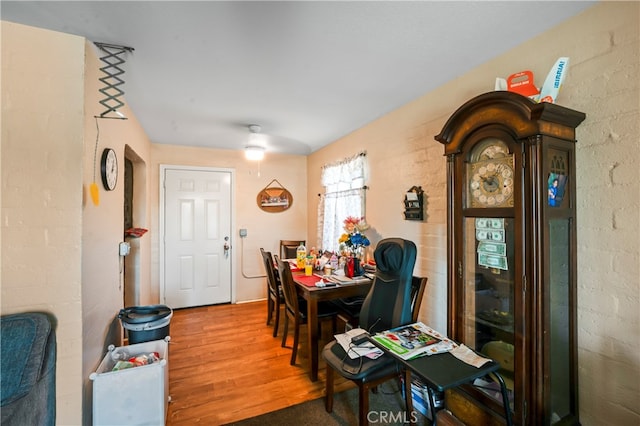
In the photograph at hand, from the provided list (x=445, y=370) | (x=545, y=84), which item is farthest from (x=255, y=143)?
(x=445, y=370)

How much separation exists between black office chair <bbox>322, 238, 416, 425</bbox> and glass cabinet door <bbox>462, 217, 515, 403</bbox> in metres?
0.34

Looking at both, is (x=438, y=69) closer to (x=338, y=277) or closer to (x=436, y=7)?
(x=436, y=7)

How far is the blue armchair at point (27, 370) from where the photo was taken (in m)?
1.23

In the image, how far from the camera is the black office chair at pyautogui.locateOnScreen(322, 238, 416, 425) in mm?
1577

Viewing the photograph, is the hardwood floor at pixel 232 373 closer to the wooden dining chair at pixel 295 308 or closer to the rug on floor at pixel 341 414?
the rug on floor at pixel 341 414

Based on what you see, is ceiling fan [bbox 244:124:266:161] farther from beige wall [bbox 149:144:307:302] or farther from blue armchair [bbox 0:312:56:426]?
blue armchair [bbox 0:312:56:426]

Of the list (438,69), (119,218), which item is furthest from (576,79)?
(119,218)

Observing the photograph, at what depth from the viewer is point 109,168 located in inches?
76.3

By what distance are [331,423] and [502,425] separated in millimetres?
979

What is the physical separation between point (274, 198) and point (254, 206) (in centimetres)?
35

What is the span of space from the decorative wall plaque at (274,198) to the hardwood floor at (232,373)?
176cm

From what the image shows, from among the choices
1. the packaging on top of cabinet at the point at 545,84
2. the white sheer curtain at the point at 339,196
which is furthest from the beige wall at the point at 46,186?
the white sheer curtain at the point at 339,196

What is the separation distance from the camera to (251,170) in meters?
4.38

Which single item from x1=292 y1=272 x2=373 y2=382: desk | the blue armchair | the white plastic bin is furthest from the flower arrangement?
the blue armchair
